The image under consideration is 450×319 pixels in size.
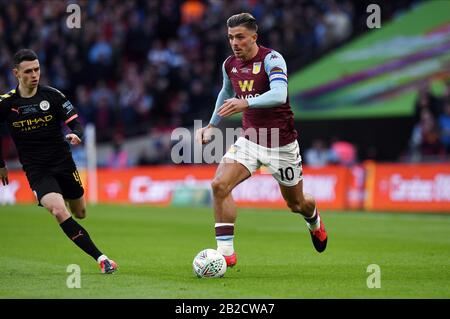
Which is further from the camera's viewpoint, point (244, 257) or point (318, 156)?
point (318, 156)

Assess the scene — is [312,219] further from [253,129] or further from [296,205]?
[253,129]

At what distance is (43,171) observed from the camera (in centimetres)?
1030

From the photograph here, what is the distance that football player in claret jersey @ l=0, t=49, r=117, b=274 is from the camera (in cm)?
1002

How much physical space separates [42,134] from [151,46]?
2195 centimetres

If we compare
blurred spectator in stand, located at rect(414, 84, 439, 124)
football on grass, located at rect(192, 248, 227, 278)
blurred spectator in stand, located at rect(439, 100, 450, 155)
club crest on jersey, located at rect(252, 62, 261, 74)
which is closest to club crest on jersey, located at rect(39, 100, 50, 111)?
club crest on jersey, located at rect(252, 62, 261, 74)

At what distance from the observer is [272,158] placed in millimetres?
10453

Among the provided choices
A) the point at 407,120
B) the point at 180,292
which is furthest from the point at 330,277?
the point at 407,120

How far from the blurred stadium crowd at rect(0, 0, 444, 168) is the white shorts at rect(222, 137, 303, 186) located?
58.1 ft

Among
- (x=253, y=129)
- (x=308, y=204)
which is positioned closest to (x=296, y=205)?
(x=308, y=204)

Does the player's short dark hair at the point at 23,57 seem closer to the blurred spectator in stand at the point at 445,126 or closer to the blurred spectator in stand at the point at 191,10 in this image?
the blurred spectator in stand at the point at 445,126

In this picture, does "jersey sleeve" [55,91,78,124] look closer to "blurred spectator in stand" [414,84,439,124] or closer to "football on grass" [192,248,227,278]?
"football on grass" [192,248,227,278]

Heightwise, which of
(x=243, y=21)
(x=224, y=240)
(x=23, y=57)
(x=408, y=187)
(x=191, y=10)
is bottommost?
(x=224, y=240)

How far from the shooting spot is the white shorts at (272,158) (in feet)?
33.7

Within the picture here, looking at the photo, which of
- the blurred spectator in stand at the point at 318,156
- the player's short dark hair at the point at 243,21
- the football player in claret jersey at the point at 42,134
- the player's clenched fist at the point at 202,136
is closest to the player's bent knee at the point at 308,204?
the player's clenched fist at the point at 202,136
